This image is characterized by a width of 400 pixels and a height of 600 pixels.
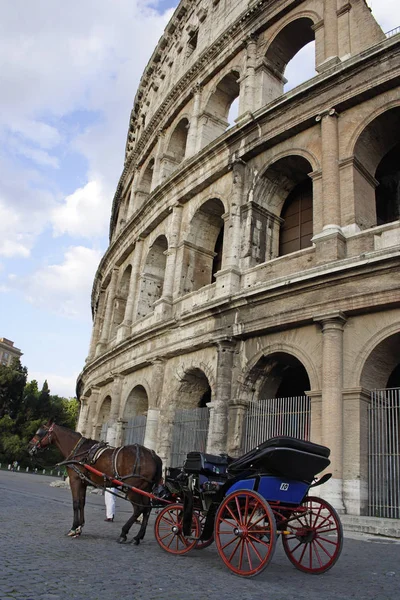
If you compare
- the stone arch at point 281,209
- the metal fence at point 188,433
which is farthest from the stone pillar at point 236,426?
the stone arch at point 281,209

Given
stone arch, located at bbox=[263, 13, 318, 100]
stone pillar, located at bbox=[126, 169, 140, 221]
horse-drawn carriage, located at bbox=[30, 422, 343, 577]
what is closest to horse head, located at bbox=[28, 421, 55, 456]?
horse-drawn carriage, located at bbox=[30, 422, 343, 577]

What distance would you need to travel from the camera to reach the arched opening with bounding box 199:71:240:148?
15078mm

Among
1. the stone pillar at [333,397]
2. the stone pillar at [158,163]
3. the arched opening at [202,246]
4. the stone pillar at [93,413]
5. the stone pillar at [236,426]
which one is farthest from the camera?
the stone pillar at [93,413]

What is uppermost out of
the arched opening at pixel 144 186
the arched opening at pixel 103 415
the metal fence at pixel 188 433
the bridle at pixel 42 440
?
the arched opening at pixel 144 186

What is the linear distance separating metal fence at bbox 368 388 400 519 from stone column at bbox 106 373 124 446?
28.8 feet

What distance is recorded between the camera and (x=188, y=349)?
12078 mm

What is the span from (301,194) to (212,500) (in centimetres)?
903

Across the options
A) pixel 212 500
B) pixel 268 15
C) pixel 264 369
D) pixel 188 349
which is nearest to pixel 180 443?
pixel 188 349

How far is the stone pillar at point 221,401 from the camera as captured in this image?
407 inches

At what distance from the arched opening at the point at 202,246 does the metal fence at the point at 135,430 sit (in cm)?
380

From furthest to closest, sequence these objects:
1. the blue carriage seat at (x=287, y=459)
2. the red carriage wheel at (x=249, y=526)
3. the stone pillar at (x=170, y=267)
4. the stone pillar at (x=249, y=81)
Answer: the stone pillar at (x=170, y=267) → the stone pillar at (x=249, y=81) → the blue carriage seat at (x=287, y=459) → the red carriage wheel at (x=249, y=526)

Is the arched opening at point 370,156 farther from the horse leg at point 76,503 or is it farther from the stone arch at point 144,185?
the stone arch at point 144,185

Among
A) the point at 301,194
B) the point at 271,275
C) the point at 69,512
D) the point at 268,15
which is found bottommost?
the point at 69,512

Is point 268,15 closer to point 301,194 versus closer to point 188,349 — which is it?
point 301,194
